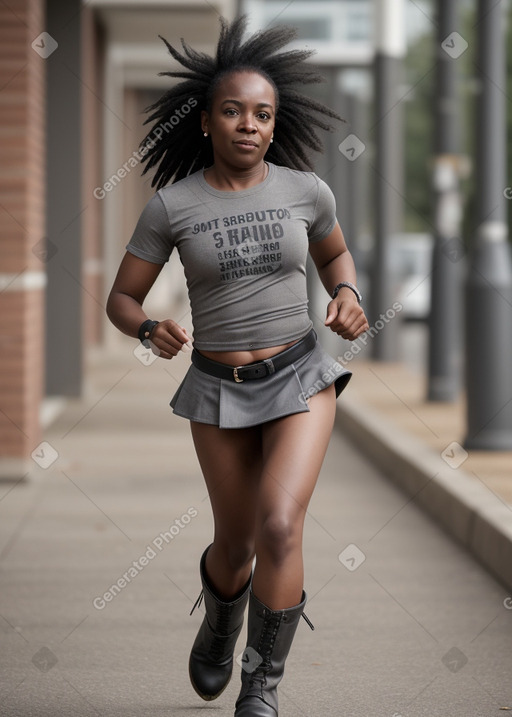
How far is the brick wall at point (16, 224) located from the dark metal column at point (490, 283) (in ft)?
9.98

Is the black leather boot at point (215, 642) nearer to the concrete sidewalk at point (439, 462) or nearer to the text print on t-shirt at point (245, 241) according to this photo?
the text print on t-shirt at point (245, 241)

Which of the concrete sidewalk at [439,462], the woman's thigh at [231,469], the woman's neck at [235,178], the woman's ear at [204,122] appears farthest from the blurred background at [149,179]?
the woman's thigh at [231,469]

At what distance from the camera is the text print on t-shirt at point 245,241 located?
4242 mm

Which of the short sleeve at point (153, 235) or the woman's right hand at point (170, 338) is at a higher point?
the short sleeve at point (153, 235)

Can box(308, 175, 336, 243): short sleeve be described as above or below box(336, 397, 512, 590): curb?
above

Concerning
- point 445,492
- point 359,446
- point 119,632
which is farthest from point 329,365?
point 359,446

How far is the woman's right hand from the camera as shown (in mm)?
4047

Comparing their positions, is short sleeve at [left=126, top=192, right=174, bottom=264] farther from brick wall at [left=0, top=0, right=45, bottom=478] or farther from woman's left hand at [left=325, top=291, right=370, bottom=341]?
brick wall at [left=0, top=0, right=45, bottom=478]

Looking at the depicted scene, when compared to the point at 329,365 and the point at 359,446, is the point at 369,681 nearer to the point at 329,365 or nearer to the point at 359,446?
the point at 329,365

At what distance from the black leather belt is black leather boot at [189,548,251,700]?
626mm

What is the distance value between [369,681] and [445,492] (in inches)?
127

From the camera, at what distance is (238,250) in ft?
13.9

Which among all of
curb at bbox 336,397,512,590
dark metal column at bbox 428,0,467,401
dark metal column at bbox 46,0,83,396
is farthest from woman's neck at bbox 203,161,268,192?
dark metal column at bbox 46,0,83,396

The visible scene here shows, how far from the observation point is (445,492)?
321 inches
